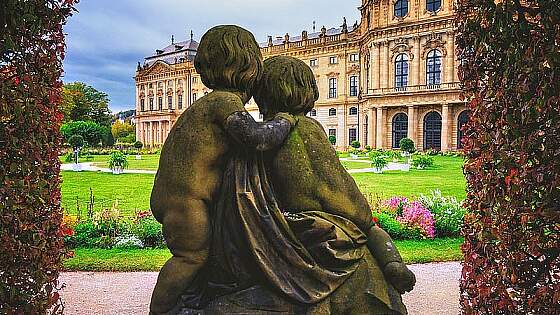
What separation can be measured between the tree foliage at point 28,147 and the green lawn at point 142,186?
883cm

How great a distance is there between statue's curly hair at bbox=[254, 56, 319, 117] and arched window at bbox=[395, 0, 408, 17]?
5072cm

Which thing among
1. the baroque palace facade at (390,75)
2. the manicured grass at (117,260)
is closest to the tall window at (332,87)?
the baroque palace facade at (390,75)

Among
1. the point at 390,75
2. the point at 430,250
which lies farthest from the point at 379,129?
the point at 430,250

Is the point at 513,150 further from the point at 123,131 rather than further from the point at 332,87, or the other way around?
the point at 123,131

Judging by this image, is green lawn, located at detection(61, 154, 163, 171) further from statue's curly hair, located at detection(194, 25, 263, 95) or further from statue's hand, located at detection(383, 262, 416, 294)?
statue's hand, located at detection(383, 262, 416, 294)

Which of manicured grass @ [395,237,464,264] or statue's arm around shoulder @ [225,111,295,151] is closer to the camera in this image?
statue's arm around shoulder @ [225,111,295,151]

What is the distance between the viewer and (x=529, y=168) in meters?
3.35

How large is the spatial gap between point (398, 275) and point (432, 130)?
1909 inches

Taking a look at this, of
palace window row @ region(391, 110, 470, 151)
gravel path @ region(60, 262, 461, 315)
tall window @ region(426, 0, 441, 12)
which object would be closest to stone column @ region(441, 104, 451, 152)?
palace window row @ region(391, 110, 470, 151)

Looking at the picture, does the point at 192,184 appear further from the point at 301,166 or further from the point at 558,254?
the point at 558,254

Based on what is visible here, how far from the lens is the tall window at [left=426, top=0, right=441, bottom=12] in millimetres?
48375

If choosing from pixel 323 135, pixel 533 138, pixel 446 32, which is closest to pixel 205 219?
pixel 323 135

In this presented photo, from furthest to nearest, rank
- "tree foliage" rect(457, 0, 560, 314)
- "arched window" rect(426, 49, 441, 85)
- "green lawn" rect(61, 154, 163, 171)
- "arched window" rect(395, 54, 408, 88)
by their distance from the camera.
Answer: "arched window" rect(395, 54, 408, 88)
"arched window" rect(426, 49, 441, 85)
"green lawn" rect(61, 154, 163, 171)
"tree foliage" rect(457, 0, 560, 314)

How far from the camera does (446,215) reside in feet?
38.1
